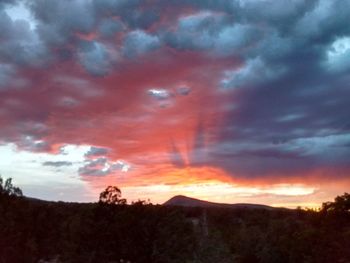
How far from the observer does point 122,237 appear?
49.4 m

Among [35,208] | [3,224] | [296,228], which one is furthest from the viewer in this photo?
[296,228]

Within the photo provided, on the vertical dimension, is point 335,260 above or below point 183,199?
below

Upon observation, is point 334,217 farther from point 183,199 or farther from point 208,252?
point 183,199

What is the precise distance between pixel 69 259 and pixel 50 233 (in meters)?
12.7

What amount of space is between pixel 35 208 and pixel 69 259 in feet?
39.1

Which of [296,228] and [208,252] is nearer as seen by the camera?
[208,252]

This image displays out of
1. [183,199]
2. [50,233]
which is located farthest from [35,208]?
[183,199]

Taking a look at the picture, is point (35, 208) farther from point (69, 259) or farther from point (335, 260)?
point (335, 260)

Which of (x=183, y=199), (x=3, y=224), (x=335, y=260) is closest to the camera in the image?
(x=3, y=224)

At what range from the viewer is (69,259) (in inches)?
1994

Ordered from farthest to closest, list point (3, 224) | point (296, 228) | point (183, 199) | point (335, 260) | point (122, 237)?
point (183, 199), point (296, 228), point (335, 260), point (122, 237), point (3, 224)

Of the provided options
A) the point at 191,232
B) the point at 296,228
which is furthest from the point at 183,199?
the point at 191,232

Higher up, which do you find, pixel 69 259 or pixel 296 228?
pixel 296 228

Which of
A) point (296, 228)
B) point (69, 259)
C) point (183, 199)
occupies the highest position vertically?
point (183, 199)
